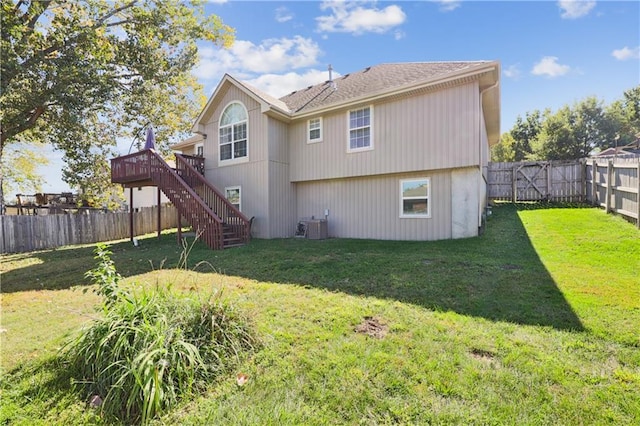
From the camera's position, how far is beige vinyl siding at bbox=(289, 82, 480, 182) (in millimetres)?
8633

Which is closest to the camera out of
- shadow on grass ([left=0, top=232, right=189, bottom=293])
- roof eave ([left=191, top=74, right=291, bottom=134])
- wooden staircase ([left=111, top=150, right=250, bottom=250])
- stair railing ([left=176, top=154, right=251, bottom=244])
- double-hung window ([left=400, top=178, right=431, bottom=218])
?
shadow on grass ([left=0, top=232, right=189, bottom=293])

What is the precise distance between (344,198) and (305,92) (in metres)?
5.78

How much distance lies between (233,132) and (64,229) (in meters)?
8.38

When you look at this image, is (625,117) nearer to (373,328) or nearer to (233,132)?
(233,132)

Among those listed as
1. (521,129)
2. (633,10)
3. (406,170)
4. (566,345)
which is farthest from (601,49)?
(521,129)

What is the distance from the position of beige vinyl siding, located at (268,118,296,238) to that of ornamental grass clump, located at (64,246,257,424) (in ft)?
27.3

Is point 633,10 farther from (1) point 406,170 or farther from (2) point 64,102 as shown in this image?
(2) point 64,102

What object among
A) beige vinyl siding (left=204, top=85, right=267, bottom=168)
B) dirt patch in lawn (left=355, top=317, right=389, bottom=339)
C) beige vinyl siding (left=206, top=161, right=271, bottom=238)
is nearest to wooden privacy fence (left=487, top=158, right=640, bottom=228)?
dirt patch in lawn (left=355, top=317, right=389, bottom=339)

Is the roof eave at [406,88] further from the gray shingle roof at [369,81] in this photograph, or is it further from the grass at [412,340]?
the grass at [412,340]

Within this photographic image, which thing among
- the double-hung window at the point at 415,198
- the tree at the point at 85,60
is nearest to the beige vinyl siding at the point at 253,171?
Result: the tree at the point at 85,60

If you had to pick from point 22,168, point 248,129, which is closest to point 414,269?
point 248,129

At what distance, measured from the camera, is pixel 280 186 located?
1188cm

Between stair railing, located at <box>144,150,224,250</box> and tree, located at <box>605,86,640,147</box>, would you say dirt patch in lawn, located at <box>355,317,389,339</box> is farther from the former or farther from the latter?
tree, located at <box>605,86,640,147</box>

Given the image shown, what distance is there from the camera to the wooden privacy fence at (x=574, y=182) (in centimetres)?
816
